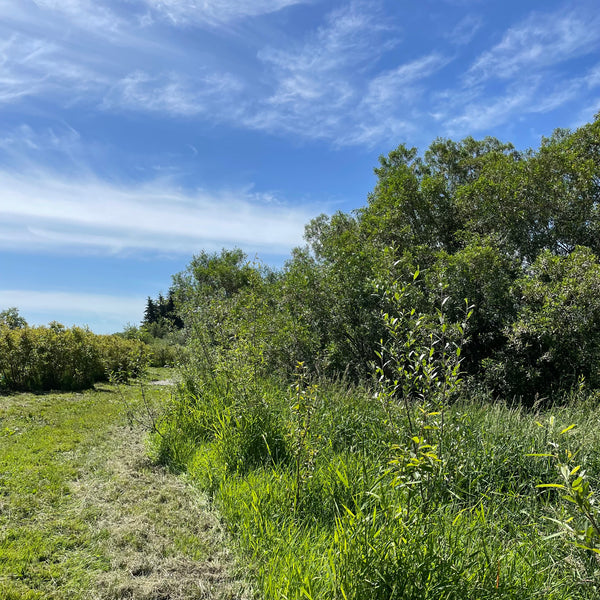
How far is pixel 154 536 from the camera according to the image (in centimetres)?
358

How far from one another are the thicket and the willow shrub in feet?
18.7

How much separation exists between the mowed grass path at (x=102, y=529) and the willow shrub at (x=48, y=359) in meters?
5.82

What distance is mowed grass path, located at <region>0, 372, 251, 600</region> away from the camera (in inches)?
116

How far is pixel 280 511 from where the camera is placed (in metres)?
3.42

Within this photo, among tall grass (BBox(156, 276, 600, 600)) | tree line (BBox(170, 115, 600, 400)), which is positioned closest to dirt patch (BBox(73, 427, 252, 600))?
tall grass (BBox(156, 276, 600, 600))

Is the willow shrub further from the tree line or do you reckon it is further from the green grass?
the green grass

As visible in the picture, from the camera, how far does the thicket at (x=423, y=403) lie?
7.99 feet

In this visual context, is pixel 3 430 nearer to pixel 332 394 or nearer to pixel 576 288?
pixel 332 394

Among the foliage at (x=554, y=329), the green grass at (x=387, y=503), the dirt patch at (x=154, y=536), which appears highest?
the foliage at (x=554, y=329)

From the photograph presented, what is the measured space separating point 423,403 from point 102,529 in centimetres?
315

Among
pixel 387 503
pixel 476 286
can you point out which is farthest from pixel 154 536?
pixel 476 286

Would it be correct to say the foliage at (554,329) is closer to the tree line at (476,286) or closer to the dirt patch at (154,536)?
the tree line at (476,286)

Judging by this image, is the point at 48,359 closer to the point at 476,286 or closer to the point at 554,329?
the point at 476,286

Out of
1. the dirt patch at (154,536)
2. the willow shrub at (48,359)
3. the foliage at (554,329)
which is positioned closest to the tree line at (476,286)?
the foliage at (554,329)
